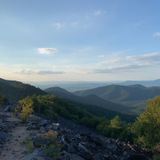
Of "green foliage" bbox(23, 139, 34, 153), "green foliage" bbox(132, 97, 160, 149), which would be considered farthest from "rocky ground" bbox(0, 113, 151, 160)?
"green foliage" bbox(132, 97, 160, 149)

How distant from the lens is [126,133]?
95500 millimetres

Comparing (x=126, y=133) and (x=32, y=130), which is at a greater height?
(x=32, y=130)

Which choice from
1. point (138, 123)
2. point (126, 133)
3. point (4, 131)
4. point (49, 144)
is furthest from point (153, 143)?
point (49, 144)

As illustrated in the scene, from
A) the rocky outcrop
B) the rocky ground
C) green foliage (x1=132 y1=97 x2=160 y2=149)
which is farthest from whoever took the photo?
green foliage (x1=132 y1=97 x2=160 y2=149)

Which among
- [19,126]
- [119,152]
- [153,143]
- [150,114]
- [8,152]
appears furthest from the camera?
[150,114]

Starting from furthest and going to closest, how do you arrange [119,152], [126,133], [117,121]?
[117,121] < [126,133] < [119,152]

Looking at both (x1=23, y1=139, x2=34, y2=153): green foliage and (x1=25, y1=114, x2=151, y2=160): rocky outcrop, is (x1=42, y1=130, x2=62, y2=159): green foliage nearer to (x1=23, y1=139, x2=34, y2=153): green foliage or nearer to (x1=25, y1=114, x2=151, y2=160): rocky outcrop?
(x1=25, y1=114, x2=151, y2=160): rocky outcrop

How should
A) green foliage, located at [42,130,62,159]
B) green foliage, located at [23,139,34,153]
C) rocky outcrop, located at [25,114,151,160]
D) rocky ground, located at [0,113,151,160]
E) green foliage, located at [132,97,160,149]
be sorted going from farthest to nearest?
green foliage, located at [132,97,160,149], rocky outcrop, located at [25,114,151,160], green foliage, located at [23,139,34,153], rocky ground, located at [0,113,151,160], green foliage, located at [42,130,62,159]

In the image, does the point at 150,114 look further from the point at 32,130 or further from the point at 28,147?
the point at 28,147

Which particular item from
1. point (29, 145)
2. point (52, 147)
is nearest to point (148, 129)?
point (29, 145)

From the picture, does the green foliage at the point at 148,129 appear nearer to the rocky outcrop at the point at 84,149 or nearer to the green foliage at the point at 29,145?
the rocky outcrop at the point at 84,149

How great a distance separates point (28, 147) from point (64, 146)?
326 cm

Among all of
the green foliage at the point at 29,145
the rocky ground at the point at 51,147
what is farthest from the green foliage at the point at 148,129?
the green foliage at the point at 29,145

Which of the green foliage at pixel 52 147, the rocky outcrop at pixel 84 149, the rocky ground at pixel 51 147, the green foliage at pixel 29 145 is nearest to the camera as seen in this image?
the green foliage at pixel 52 147
